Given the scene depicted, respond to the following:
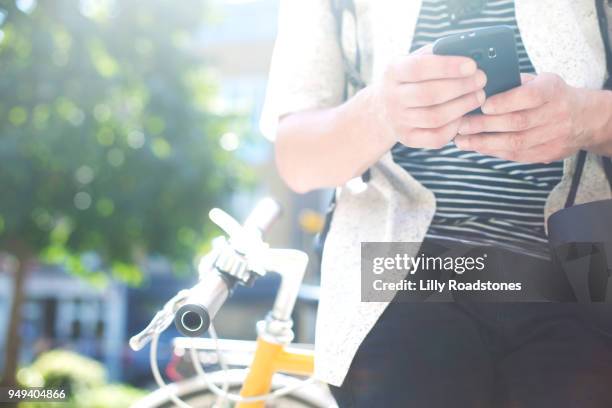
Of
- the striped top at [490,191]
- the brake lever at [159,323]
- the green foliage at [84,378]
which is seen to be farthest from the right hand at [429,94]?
the green foliage at [84,378]

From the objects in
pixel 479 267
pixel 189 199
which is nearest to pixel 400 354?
pixel 479 267

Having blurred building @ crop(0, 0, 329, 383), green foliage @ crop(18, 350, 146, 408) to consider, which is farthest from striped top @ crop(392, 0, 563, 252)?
blurred building @ crop(0, 0, 329, 383)

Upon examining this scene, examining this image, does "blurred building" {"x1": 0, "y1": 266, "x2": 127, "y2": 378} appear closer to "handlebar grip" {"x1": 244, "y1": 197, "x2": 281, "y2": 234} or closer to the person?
"handlebar grip" {"x1": 244, "y1": 197, "x2": 281, "y2": 234}

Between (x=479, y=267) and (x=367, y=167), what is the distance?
181 millimetres

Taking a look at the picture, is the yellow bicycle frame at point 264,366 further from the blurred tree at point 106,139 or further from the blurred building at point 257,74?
the blurred building at point 257,74

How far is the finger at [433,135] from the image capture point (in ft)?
2.57

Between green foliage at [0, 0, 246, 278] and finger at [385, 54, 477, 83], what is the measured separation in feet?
18.2

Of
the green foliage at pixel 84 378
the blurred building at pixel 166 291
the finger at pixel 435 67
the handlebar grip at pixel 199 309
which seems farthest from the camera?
the blurred building at pixel 166 291

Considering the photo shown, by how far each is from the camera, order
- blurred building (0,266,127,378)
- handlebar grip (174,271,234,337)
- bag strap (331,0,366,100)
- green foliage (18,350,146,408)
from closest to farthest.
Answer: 1. handlebar grip (174,271,234,337)
2. bag strap (331,0,366,100)
3. green foliage (18,350,146,408)
4. blurred building (0,266,127,378)

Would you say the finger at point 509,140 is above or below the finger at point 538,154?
above

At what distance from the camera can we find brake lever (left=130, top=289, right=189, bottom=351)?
915 millimetres

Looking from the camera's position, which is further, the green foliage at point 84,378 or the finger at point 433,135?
the green foliage at point 84,378

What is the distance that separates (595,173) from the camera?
92 cm

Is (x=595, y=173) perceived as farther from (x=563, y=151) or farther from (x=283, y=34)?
(x=283, y=34)
